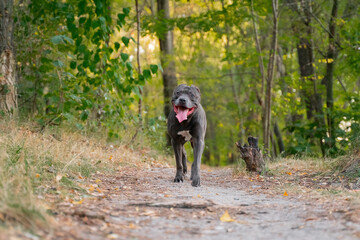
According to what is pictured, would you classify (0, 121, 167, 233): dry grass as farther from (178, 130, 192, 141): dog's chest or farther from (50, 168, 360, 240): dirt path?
(178, 130, 192, 141): dog's chest

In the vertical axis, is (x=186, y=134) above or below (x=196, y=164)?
above

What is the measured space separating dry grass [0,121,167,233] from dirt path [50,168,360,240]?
0.97ft

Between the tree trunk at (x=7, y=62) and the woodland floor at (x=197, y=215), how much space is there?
3.32 metres

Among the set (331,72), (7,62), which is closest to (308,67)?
(331,72)

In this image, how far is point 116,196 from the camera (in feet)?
16.9

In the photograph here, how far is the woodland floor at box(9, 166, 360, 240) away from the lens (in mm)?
3518

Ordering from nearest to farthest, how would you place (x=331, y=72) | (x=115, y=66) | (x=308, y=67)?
(x=115, y=66) < (x=331, y=72) < (x=308, y=67)

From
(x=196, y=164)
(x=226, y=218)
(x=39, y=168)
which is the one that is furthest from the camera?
(x=196, y=164)

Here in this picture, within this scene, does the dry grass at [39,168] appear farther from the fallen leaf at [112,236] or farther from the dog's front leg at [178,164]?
the dog's front leg at [178,164]

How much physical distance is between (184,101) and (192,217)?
8.57ft

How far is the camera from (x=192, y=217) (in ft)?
13.9

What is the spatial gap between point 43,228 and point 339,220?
2730 mm

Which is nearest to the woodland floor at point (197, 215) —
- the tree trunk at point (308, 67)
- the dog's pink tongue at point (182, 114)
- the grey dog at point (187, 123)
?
the grey dog at point (187, 123)

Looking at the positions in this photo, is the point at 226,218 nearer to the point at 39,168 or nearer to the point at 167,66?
the point at 39,168
